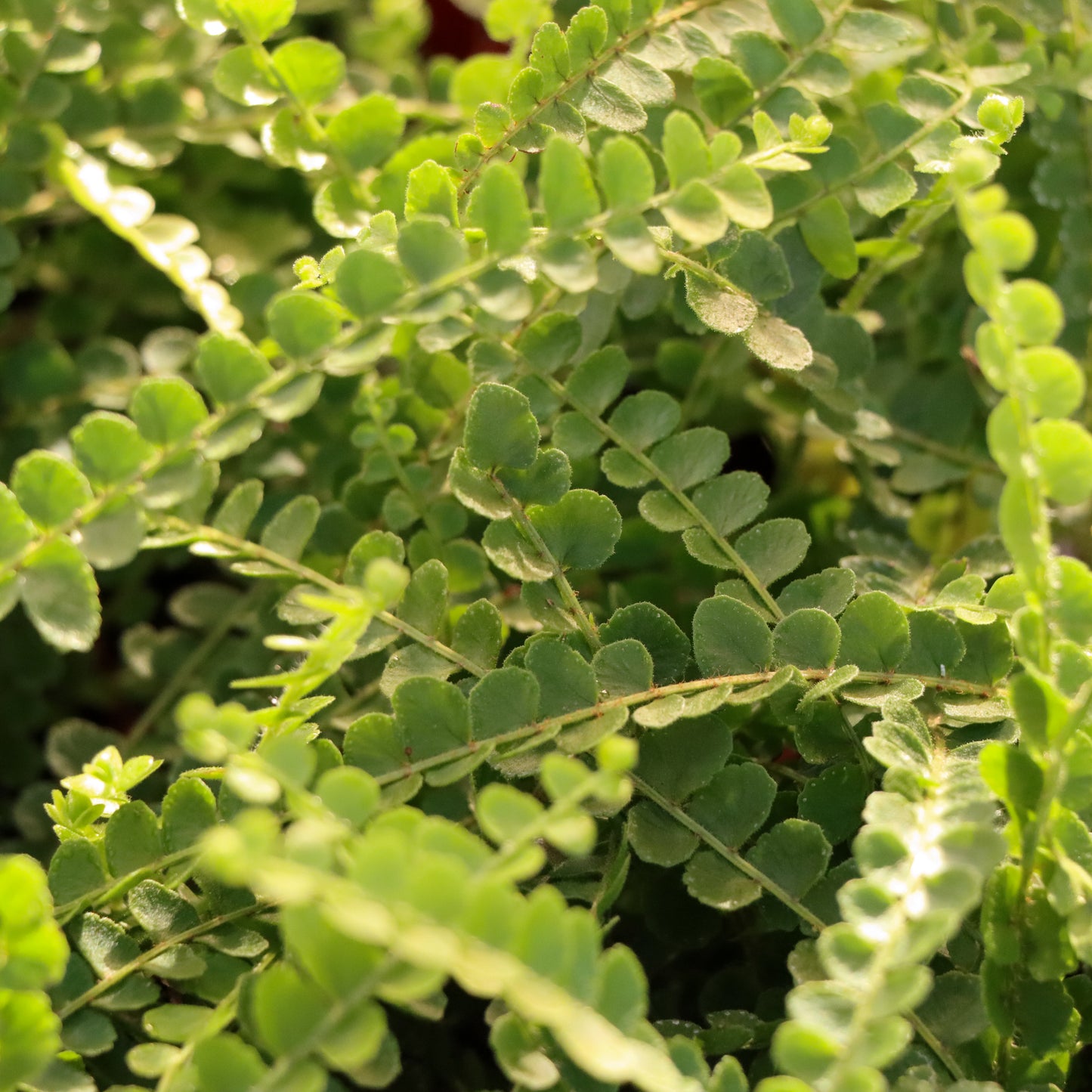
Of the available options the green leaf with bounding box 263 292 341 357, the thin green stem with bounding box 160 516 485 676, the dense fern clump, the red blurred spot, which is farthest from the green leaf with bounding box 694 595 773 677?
the red blurred spot

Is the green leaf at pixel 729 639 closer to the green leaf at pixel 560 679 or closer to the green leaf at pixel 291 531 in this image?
the green leaf at pixel 560 679

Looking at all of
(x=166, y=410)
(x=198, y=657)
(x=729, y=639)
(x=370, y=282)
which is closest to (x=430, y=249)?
(x=370, y=282)

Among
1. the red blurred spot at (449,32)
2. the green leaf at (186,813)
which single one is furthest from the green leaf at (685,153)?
the red blurred spot at (449,32)

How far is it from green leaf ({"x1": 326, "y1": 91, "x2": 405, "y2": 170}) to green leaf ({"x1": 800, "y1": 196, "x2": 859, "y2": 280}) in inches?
10.3

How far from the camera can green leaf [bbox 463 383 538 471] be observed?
54 centimetres

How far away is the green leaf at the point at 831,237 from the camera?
0.65 meters

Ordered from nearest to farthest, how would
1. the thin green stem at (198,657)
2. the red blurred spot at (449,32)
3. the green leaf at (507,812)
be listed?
the green leaf at (507,812) < the thin green stem at (198,657) < the red blurred spot at (449,32)

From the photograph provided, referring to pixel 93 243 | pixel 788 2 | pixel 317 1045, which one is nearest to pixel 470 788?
pixel 317 1045

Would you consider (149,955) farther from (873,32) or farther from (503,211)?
(873,32)

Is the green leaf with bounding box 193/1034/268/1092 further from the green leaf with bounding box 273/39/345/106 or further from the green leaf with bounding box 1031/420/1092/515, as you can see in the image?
the green leaf with bounding box 273/39/345/106

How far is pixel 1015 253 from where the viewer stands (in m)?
0.39

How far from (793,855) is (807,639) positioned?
102mm

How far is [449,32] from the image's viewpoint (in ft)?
4.38

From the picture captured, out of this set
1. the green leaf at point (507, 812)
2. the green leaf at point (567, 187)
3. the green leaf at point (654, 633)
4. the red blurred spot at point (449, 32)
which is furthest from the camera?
the red blurred spot at point (449, 32)
